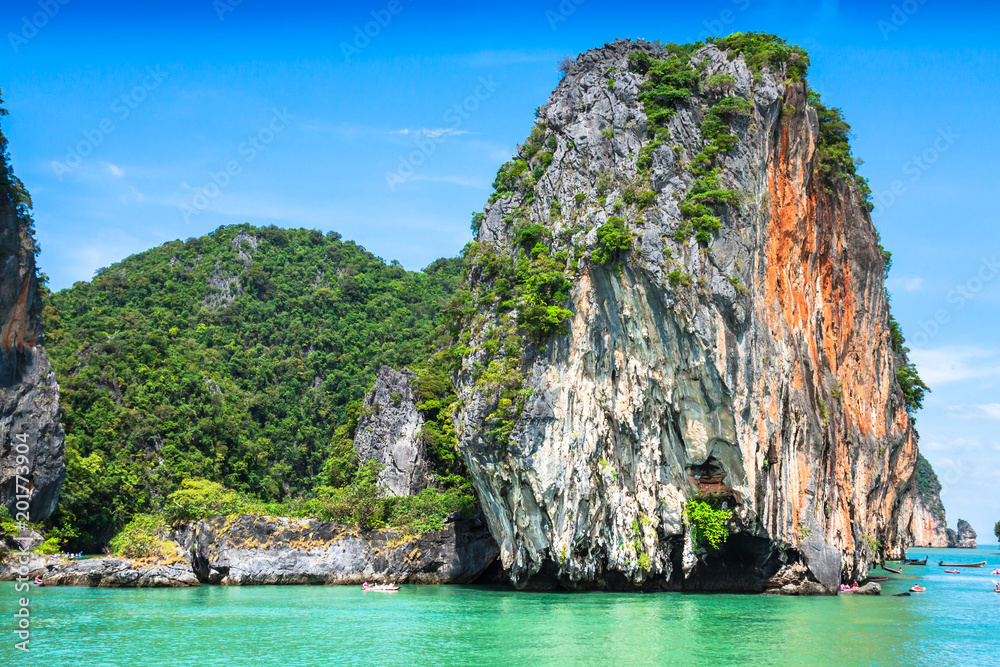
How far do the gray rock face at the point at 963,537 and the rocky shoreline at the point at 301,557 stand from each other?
11005 cm

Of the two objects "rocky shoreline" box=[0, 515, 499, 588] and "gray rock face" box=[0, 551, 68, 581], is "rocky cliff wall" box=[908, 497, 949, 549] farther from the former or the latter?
"gray rock face" box=[0, 551, 68, 581]

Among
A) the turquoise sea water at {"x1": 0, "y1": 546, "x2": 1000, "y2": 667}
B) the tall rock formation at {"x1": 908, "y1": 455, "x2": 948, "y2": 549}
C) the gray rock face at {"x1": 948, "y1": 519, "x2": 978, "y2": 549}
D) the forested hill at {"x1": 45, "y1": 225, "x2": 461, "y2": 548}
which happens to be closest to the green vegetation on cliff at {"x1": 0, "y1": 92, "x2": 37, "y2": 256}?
the forested hill at {"x1": 45, "y1": 225, "x2": 461, "y2": 548}

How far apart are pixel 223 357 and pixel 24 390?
25.2m

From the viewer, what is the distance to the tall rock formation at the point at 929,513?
380 ft

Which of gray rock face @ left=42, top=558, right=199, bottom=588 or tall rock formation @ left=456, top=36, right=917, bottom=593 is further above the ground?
tall rock formation @ left=456, top=36, right=917, bottom=593

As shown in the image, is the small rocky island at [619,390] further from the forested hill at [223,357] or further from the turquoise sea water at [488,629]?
the forested hill at [223,357]

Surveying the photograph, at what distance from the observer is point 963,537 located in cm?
12650

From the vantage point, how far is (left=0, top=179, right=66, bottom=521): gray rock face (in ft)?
137

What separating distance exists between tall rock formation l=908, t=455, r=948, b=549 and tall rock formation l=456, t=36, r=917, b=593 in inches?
3647

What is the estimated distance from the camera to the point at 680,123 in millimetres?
32625

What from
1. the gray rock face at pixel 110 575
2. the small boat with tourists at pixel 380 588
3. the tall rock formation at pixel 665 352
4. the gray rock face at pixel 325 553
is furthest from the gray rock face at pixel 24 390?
the tall rock formation at pixel 665 352

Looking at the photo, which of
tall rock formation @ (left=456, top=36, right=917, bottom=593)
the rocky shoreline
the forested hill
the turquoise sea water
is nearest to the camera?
the turquoise sea water

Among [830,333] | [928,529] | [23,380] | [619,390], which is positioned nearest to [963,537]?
[928,529]

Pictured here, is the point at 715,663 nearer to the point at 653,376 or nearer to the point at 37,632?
the point at 653,376
